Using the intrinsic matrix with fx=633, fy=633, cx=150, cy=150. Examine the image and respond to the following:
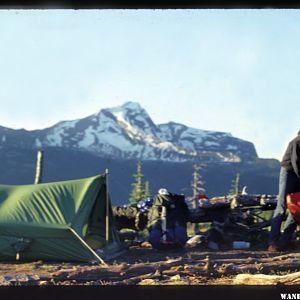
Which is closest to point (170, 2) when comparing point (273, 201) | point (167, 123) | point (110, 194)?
point (167, 123)

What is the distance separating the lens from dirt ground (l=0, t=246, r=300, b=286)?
510 cm

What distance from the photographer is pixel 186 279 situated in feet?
16.7

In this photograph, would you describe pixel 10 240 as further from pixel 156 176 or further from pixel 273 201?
pixel 273 201

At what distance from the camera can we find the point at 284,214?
6570 mm

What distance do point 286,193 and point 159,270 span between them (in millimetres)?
1833

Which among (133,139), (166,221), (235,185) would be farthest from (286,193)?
(133,139)

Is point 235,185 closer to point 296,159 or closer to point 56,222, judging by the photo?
point 296,159

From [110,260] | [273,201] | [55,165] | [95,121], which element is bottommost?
[110,260]

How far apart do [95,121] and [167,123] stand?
2.26 ft

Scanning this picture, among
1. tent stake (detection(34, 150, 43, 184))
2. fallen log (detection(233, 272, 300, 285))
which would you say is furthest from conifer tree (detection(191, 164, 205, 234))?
tent stake (detection(34, 150, 43, 184))

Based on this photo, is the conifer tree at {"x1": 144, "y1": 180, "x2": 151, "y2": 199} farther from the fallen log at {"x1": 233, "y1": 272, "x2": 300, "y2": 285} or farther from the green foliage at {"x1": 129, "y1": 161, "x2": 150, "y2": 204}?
the fallen log at {"x1": 233, "y1": 272, "x2": 300, "y2": 285}

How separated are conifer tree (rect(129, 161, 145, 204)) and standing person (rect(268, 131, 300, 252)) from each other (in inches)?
55.7

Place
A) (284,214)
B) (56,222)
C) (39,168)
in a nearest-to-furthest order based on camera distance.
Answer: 1. (56,222)
2. (39,168)
3. (284,214)

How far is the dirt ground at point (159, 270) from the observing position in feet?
16.7
